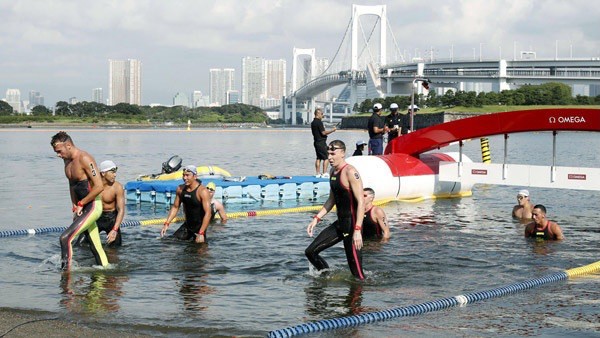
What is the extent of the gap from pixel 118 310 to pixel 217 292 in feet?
5.11

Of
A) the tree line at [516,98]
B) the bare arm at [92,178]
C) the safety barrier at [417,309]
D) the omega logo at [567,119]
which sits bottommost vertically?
the safety barrier at [417,309]

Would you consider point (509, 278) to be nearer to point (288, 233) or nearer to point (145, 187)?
point (288, 233)

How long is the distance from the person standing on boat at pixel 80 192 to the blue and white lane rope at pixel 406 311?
3.79 metres

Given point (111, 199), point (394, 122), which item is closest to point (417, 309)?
point (111, 199)

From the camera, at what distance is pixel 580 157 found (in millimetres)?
47656

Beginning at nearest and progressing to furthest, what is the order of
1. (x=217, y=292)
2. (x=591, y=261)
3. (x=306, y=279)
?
1. (x=217, y=292)
2. (x=306, y=279)
3. (x=591, y=261)

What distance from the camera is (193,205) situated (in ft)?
45.8

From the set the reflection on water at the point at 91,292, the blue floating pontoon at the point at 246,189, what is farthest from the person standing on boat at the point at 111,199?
the blue floating pontoon at the point at 246,189

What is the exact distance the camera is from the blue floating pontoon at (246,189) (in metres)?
20.9

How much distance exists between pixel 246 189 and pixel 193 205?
25.1ft

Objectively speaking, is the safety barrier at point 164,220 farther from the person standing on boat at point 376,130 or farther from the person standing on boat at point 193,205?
the person standing on boat at point 193,205

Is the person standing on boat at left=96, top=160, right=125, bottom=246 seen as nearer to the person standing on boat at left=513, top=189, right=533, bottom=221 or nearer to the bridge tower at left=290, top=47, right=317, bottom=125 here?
the person standing on boat at left=513, top=189, right=533, bottom=221

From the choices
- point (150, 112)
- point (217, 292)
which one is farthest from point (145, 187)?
point (150, 112)

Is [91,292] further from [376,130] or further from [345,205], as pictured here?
[376,130]
